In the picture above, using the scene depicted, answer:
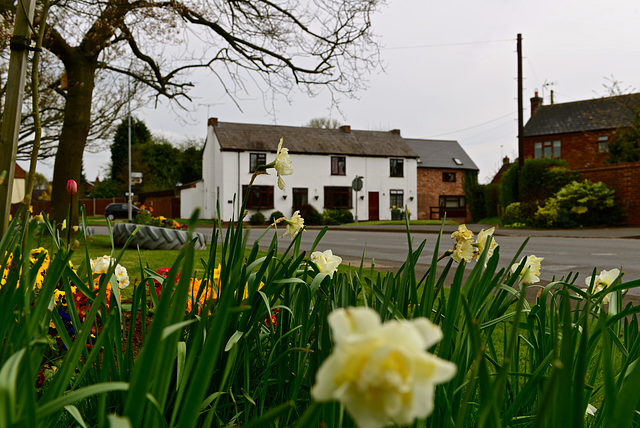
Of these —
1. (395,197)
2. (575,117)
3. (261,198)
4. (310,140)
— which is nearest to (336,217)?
(261,198)

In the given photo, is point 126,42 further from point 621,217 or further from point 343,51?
point 621,217

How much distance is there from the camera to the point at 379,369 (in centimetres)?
38

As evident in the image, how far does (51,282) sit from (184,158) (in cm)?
4996

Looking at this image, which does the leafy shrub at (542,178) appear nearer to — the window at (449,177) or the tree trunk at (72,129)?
the tree trunk at (72,129)

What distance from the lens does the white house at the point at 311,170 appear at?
1224 inches

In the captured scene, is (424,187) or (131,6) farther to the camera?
(424,187)

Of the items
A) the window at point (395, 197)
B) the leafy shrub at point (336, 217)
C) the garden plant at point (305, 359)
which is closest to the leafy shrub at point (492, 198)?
the leafy shrub at point (336, 217)

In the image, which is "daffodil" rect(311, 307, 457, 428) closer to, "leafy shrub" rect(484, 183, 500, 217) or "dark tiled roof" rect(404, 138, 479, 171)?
"leafy shrub" rect(484, 183, 500, 217)

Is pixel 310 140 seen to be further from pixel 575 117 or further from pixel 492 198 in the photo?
pixel 575 117

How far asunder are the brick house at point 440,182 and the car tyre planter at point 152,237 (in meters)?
28.3

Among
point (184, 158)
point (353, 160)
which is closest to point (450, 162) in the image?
point (353, 160)

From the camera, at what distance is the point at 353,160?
111 ft

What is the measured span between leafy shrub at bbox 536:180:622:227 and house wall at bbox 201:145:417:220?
16.2 m

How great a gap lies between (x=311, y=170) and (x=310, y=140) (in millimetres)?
2190
